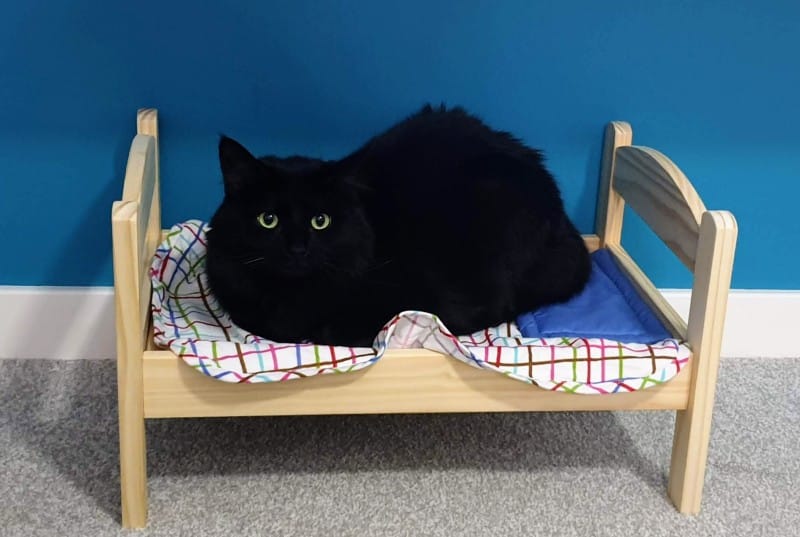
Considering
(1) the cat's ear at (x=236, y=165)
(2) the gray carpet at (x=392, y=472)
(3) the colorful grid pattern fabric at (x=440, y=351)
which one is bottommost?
(2) the gray carpet at (x=392, y=472)

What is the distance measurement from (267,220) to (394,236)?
0.71 feet

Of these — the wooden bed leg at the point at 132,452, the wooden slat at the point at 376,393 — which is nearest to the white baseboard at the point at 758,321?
the wooden slat at the point at 376,393

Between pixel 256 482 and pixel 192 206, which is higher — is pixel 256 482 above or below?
below

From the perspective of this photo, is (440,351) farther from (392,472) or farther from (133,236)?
(133,236)

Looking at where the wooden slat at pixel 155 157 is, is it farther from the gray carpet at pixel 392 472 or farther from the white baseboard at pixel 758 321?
the white baseboard at pixel 758 321

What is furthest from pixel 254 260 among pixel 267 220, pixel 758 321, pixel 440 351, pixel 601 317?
pixel 758 321

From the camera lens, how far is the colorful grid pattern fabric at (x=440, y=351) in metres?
1.24

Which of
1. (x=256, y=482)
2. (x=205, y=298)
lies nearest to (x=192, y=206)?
(x=205, y=298)

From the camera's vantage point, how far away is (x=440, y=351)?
129 centimetres

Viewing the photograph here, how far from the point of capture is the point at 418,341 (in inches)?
51.4

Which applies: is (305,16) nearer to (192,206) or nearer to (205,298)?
(192,206)

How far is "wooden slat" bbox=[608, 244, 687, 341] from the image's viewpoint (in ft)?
4.62

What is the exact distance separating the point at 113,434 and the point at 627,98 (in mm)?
1151

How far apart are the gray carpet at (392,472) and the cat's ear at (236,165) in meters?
0.48
